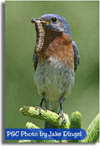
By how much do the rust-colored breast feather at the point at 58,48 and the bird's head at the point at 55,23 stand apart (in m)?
0.05

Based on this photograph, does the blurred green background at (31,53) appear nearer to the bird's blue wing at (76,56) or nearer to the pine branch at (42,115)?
the bird's blue wing at (76,56)

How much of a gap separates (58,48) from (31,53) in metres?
0.36

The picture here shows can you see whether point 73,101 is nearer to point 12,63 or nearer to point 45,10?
point 12,63

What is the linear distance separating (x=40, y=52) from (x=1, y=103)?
1.84ft

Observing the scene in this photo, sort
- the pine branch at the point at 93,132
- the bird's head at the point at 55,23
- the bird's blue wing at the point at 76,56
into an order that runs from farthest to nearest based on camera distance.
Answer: the bird's blue wing at the point at 76,56, the bird's head at the point at 55,23, the pine branch at the point at 93,132

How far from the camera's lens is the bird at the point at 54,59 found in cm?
244

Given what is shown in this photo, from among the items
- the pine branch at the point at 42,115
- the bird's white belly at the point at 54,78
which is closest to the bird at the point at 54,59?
the bird's white belly at the point at 54,78

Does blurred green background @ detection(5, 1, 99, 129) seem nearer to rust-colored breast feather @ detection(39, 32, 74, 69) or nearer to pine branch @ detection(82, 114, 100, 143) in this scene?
rust-colored breast feather @ detection(39, 32, 74, 69)

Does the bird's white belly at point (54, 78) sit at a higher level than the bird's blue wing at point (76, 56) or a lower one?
lower

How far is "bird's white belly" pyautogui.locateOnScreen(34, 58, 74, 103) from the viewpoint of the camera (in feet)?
8.00

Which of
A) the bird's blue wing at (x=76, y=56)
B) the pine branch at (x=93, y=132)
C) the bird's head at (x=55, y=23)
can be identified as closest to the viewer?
the pine branch at (x=93, y=132)

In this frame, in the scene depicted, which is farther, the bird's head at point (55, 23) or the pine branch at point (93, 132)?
the bird's head at point (55, 23)

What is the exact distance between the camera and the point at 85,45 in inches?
113

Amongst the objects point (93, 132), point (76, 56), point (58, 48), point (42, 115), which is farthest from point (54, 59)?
point (93, 132)
